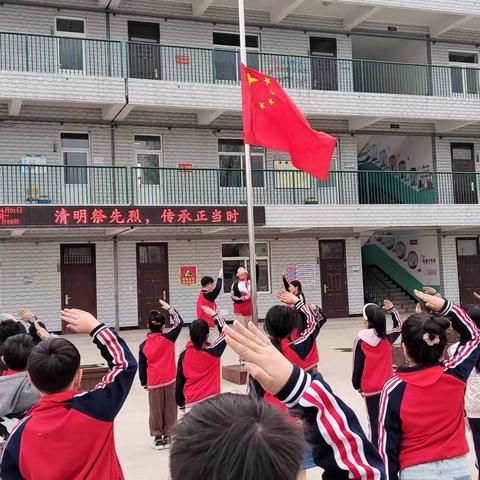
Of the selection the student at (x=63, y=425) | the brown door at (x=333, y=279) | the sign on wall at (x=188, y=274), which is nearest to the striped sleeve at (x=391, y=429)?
the student at (x=63, y=425)

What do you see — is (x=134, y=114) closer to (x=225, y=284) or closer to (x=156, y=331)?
(x=225, y=284)

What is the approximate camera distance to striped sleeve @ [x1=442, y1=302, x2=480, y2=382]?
9.99 feet

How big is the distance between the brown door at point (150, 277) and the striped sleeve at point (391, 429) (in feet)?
49.1

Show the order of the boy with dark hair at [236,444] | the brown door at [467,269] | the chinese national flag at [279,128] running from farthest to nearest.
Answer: the brown door at [467,269], the chinese national flag at [279,128], the boy with dark hair at [236,444]

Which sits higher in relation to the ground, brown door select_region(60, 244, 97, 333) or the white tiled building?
the white tiled building

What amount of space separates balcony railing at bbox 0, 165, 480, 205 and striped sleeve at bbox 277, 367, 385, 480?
14206 millimetres

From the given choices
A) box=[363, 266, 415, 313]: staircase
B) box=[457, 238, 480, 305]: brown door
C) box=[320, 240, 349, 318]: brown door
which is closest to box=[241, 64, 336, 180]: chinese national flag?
box=[320, 240, 349, 318]: brown door

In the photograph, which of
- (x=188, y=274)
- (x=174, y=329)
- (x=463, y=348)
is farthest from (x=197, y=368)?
(x=188, y=274)

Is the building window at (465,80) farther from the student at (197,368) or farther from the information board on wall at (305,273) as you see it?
the student at (197,368)

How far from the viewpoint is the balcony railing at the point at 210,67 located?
1592 centimetres

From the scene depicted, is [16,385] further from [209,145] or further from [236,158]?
[236,158]

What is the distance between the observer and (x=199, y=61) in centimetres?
1747

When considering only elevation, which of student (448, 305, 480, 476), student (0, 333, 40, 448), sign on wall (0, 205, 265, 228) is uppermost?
sign on wall (0, 205, 265, 228)

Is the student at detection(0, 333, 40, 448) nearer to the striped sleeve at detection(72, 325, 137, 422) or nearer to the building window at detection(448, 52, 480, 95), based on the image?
the striped sleeve at detection(72, 325, 137, 422)
